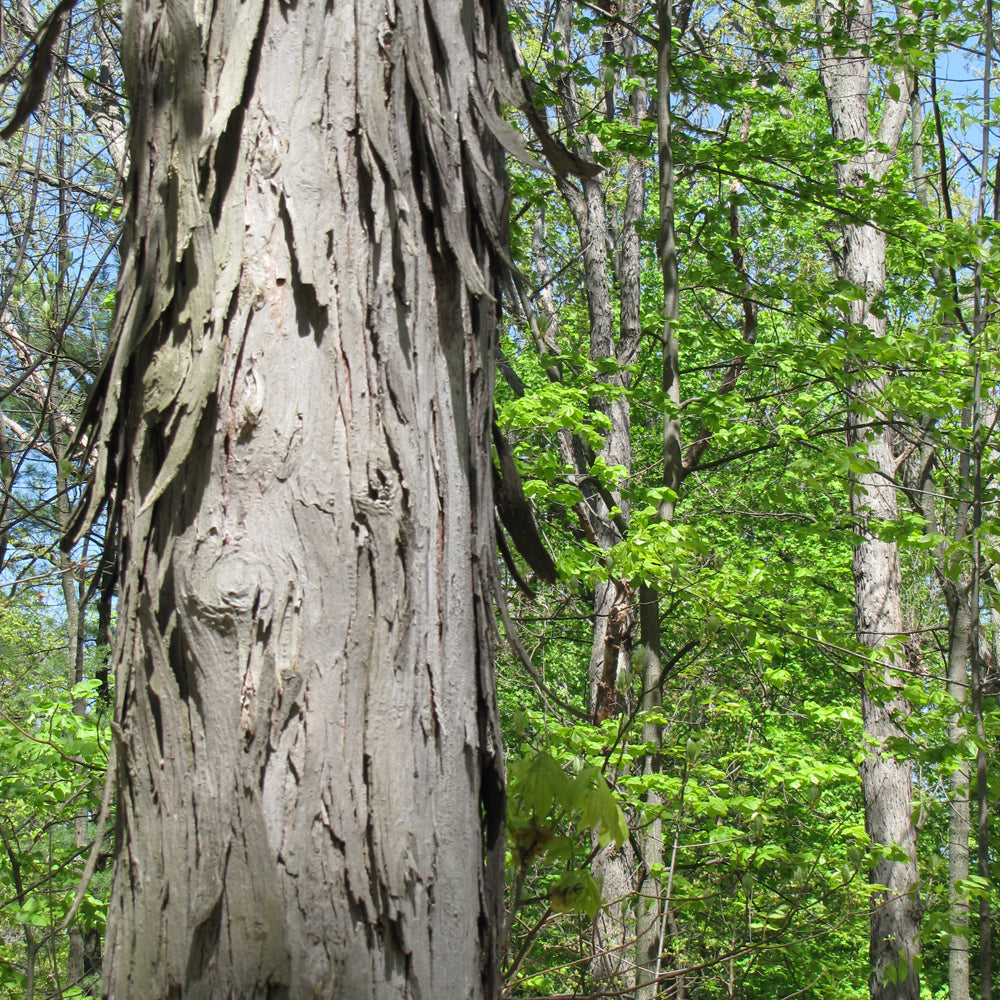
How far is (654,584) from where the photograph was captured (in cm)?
404

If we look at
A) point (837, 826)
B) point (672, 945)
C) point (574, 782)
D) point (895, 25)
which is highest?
point (895, 25)

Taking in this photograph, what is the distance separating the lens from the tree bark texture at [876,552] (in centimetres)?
652

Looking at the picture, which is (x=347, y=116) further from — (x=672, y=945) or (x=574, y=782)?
(x=672, y=945)

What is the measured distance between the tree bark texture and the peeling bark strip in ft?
17.1

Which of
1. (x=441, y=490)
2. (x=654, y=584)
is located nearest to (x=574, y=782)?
(x=441, y=490)

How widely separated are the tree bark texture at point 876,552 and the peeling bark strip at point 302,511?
5.21 metres

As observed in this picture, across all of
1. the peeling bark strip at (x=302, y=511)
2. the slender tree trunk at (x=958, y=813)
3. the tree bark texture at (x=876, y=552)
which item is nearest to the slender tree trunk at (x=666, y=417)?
the tree bark texture at (x=876, y=552)

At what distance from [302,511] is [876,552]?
7.85 meters

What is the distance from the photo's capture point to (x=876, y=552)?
7832mm

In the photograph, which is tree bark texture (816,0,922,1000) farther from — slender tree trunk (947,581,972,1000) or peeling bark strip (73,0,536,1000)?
peeling bark strip (73,0,536,1000)

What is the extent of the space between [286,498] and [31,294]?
23.7 feet

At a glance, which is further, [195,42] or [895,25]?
[895,25]

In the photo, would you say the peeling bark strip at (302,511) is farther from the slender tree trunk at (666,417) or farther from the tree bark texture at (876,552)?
the tree bark texture at (876,552)

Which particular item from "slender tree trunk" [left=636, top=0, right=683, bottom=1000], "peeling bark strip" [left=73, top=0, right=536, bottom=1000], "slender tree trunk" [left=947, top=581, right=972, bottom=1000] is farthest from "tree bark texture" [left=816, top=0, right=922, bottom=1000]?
"peeling bark strip" [left=73, top=0, right=536, bottom=1000]
